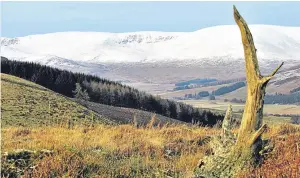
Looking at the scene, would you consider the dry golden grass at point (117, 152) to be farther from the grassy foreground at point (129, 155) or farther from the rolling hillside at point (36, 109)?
the rolling hillside at point (36, 109)

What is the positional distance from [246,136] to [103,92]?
55540 mm

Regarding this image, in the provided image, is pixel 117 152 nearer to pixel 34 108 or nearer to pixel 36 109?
pixel 36 109

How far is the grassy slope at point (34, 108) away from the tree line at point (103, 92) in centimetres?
2435

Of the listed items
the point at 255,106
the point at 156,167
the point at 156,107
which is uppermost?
the point at 255,106

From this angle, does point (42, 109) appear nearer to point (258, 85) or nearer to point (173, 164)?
point (173, 164)

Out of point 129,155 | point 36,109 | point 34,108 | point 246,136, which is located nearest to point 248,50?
point 246,136

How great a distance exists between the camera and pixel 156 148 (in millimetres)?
14297

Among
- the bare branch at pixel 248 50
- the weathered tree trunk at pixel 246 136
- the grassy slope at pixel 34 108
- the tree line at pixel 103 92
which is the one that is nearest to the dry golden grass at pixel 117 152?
the weathered tree trunk at pixel 246 136

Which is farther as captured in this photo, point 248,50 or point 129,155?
point 129,155

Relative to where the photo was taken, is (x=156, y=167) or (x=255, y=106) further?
(x=156, y=167)

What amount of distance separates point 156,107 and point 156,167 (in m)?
57.3

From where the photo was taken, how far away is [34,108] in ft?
93.7

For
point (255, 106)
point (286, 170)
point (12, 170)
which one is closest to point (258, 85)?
point (255, 106)

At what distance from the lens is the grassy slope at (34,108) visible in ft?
83.5
